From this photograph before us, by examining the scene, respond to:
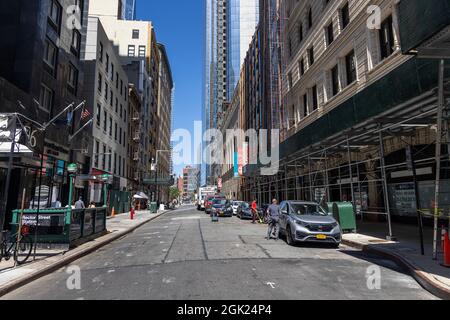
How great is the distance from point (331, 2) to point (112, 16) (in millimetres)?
48592

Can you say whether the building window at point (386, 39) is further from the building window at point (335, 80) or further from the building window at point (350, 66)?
the building window at point (335, 80)

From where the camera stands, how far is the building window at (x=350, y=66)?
21266 mm

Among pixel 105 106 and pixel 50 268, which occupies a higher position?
pixel 105 106

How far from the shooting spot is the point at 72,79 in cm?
2525

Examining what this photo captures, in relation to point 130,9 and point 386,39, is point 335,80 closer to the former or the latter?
point 386,39

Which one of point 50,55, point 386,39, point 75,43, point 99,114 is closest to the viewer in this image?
point 386,39

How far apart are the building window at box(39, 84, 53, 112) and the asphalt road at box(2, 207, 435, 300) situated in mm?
12183

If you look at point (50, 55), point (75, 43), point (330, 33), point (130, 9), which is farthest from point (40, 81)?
point (130, 9)

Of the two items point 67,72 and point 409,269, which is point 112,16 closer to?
point 67,72

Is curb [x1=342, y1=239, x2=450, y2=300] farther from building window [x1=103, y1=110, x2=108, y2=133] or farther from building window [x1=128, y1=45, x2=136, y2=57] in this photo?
building window [x1=128, y1=45, x2=136, y2=57]

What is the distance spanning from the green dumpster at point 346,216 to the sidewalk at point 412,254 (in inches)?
22.9

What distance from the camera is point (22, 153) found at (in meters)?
9.98

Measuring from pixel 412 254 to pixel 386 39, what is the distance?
1262 cm
